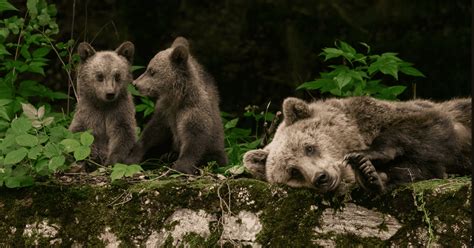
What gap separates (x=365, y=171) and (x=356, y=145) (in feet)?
1.74

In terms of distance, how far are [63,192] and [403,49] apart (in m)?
4.93

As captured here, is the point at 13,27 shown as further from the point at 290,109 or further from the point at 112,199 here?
the point at 290,109

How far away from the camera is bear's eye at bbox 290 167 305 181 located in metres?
5.54

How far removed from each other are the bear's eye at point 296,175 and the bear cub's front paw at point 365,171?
378 mm

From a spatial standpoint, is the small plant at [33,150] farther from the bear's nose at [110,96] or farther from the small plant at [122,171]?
the bear's nose at [110,96]

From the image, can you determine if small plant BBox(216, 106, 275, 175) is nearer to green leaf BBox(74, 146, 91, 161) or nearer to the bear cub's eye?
the bear cub's eye

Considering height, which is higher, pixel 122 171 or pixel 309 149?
pixel 309 149

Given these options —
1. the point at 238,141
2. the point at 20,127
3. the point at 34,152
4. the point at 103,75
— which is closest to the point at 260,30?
the point at 238,141

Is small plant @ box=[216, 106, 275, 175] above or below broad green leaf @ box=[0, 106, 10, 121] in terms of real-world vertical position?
below

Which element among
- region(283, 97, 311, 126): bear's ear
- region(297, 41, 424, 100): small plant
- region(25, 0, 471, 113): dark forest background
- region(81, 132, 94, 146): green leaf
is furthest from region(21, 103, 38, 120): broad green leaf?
region(25, 0, 471, 113): dark forest background

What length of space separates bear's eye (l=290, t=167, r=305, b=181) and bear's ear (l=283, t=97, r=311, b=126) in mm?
411

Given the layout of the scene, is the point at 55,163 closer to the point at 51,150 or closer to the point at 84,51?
the point at 51,150

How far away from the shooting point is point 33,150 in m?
5.59

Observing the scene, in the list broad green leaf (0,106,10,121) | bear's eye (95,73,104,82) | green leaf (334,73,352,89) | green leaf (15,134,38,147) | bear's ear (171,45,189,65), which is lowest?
bear's eye (95,73,104,82)
